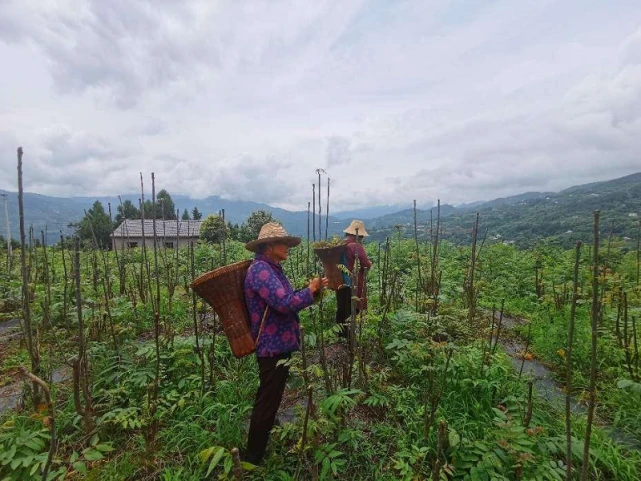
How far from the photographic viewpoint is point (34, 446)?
253 cm

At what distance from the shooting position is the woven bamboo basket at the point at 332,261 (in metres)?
5.14

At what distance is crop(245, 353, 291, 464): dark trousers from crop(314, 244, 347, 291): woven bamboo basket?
2208 millimetres

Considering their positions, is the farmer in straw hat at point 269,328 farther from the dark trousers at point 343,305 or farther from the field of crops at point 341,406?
the dark trousers at point 343,305

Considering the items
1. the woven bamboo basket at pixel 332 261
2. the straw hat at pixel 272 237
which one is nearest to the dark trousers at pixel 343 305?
the woven bamboo basket at pixel 332 261

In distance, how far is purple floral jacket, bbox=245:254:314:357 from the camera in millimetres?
2904

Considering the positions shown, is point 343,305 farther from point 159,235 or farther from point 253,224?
point 159,235

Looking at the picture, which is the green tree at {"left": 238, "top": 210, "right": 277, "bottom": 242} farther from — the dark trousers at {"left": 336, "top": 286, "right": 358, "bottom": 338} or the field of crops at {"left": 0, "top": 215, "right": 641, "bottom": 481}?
the field of crops at {"left": 0, "top": 215, "right": 641, "bottom": 481}

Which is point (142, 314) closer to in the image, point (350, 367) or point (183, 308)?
point (183, 308)

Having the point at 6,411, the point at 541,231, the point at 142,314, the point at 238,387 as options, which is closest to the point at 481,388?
the point at 238,387

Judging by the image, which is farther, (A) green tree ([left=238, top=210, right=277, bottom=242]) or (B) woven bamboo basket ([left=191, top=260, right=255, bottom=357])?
(A) green tree ([left=238, top=210, right=277, bottom=242])

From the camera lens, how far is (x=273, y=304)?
2902mm

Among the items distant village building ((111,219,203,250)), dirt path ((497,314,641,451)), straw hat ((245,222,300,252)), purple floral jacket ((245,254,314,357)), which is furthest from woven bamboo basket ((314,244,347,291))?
dirt path ((497,314,641,451))

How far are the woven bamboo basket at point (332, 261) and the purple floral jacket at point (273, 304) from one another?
6.55ft

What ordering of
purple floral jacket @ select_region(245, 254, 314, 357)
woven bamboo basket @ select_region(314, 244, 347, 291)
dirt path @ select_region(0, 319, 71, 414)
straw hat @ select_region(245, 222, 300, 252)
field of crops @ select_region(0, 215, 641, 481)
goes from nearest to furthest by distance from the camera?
field of crops @ select_region(0, 215, 641, 481) → purple floral jacket @ select_region(245, 254, 314, 357) → straw hat @ select_region(245, 222, 300, 252) → dirt path @ select_region(0, 319, 71, 414) → woven bamboo basket @ select_region(314, 244, 347, 291)
